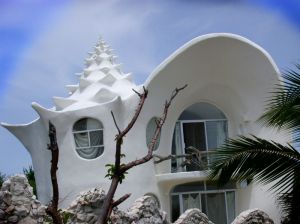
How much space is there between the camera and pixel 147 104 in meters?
24.7

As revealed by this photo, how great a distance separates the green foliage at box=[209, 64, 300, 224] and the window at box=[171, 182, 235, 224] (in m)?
15.0

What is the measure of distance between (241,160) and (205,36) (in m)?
13.9

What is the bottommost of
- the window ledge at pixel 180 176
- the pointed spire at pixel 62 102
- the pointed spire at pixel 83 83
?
the window ledge at pixel 180 176

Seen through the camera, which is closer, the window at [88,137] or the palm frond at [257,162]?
the palm frond at [257,162]

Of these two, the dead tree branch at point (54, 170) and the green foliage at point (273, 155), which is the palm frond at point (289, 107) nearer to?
the green foliage at point (273, 155)

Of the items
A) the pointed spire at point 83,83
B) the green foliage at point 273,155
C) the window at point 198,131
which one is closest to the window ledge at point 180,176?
the window at point 198,131

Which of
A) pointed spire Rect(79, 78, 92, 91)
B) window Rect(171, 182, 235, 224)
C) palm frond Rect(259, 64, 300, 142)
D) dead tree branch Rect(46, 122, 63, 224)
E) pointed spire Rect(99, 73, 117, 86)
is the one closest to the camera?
dead tree branch Rect(46, 122, 63, 224)

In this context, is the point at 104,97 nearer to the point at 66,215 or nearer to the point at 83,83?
the point at 83,83

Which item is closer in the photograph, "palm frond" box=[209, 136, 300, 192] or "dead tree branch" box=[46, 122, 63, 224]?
"dead tree branch" box=[46, 122, 63, 224]

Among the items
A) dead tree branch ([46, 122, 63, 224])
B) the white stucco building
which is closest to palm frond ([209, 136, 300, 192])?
dead tree branch ([46, 122, 63, 224])

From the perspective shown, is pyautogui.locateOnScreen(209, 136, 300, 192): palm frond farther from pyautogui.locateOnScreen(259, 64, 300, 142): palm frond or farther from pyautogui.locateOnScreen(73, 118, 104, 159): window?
pyautogui.locateOnScreen(73, 118, 104, 159): window

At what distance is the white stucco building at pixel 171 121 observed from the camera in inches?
957

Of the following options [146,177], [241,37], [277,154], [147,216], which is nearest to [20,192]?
[147,216]

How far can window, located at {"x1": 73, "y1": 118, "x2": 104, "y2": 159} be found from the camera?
24.5 meters
